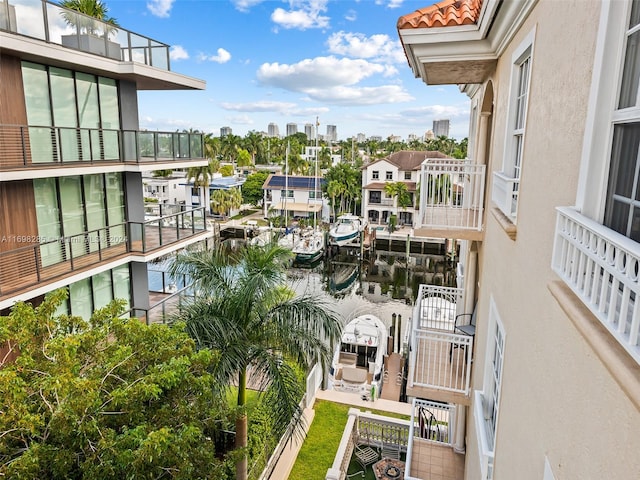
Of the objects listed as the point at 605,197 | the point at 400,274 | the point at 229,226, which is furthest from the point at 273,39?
the point at 605,197

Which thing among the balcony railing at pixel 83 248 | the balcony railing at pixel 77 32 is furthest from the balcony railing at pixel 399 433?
the balcony railing at pixel 77 32

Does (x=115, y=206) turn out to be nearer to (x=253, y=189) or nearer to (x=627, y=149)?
(x=627, y=149)

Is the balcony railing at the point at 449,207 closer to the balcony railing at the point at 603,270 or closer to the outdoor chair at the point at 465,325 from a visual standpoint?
the outdoor chair at the point at 465,325

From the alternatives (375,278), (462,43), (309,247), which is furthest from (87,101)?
(309,247)

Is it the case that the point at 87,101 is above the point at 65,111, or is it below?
above

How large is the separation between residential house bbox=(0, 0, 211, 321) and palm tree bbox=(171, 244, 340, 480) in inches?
86.8

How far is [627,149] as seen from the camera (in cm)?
214

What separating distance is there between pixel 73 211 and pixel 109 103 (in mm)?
3494

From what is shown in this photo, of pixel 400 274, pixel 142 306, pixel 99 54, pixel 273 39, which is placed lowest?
pixel 400 274

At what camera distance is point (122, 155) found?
41.5 feet

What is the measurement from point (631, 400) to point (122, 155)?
13540 mm

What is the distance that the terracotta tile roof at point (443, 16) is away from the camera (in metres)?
5.31

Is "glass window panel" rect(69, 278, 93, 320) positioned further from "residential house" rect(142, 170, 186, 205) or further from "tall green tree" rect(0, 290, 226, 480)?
"residential house" rect(142, 170, 186, 205)

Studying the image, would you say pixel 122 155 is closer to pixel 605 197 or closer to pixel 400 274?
pixel 605 197
